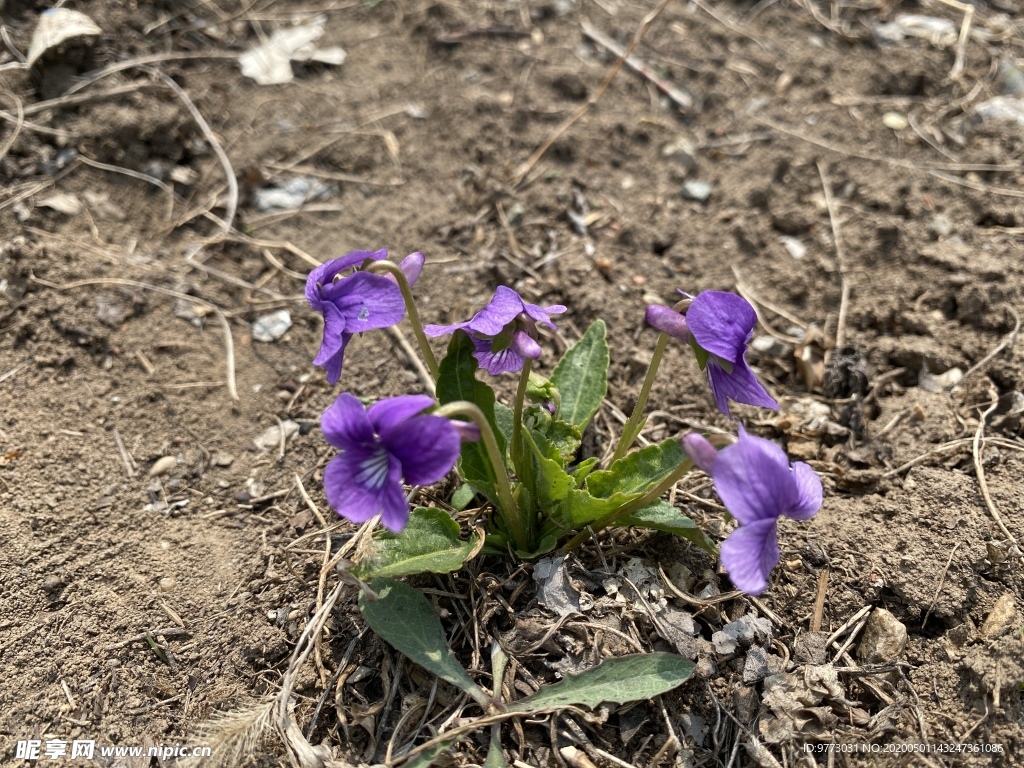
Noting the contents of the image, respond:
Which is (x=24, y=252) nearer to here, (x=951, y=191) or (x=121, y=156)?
(x=121, y=156)

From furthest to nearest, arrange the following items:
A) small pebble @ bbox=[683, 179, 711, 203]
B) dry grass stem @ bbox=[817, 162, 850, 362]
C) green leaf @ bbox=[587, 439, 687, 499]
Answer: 1. small pebble @ bbox=[683, 179, 711, 203]
2. dry grass stem @ bbox=[817, 162, 850, 362]
3. green leaf @ bbox=[587, 439, 687, 499]

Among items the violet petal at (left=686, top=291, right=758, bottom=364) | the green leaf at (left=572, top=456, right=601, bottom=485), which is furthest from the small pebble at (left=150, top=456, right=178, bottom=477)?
the violet petal at (left=686, top=291, right=758, bottom=364)

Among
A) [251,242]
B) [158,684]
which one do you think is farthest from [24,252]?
[158,684]

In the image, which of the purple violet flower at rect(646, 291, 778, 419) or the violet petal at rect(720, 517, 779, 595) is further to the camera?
the purple violet flower at rect(646, 291, 778, 419)

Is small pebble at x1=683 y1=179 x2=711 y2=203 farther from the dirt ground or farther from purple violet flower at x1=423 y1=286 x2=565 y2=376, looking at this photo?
purple violet flower at x1=423 y1=286 x2=565 y2=376

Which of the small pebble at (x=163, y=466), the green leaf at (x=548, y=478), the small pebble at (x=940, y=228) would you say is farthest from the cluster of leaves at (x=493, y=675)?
the small pebble at (x=940, y=228)

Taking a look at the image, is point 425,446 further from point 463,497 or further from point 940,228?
point 940,228
